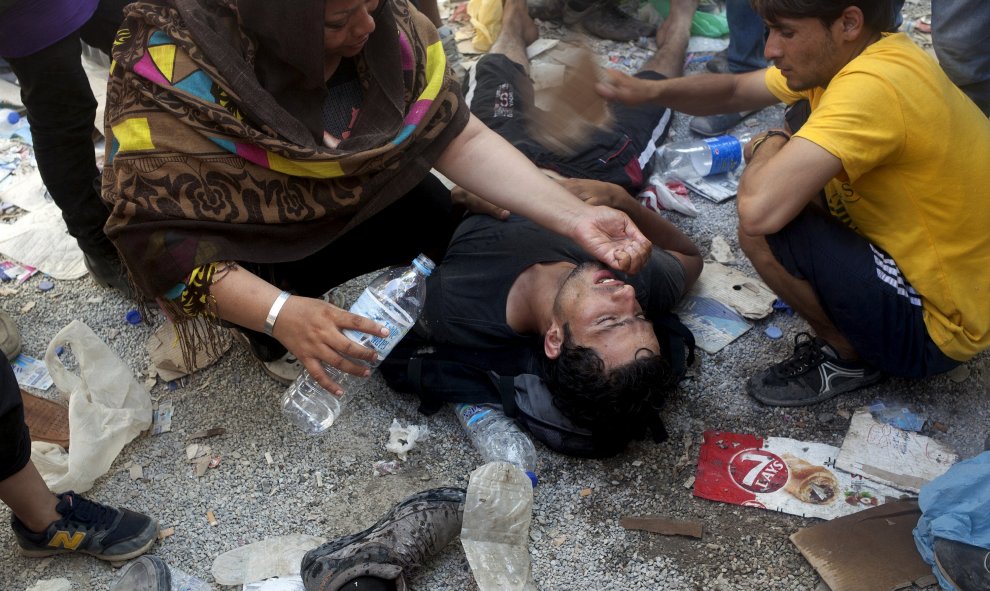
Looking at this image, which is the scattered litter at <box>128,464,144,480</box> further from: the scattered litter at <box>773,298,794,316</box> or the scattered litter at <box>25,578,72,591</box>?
the scattered litter at <box>773,298,794,316</box>

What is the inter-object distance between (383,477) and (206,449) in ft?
2.29

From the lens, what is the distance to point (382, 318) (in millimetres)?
2779

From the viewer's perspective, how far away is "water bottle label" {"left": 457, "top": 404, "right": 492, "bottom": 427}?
3041 mm

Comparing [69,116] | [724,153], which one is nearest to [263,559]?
[69,116]

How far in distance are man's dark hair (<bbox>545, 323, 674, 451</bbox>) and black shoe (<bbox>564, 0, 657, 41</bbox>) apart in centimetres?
284

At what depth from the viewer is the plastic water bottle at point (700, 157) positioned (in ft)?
13.4

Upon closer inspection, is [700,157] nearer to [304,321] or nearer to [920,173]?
[920,173]

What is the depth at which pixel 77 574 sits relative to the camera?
2.70 meters

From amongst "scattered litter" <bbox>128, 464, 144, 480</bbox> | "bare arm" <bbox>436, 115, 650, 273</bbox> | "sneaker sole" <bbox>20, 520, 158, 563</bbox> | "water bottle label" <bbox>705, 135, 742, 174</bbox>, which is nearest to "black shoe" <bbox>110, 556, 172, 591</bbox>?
"sneaker sole" <bbox>20, 520, 158, 563</bbox>

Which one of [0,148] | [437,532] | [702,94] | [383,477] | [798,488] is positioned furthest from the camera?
[0,148]

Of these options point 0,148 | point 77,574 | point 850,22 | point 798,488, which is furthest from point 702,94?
point 0,148

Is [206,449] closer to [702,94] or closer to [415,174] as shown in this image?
[415,174]

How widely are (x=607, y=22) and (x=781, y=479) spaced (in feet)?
10.8

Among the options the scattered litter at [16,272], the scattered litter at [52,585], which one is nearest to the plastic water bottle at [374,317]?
the scattered litter at [52,585]
